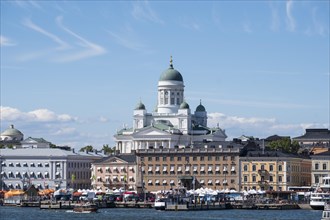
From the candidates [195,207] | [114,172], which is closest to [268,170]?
[114,172]

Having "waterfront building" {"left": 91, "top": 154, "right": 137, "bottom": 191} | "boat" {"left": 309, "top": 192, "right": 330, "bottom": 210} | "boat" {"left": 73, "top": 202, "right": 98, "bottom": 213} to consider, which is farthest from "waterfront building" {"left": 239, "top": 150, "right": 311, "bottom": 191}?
"boat" {"left": 73, "top": 202, "right": 98, "bottom": 213}

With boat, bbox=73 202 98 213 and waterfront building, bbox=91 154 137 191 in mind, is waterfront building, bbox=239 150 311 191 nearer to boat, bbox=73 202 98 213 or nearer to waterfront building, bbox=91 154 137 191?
waterfront building, bbox=91 154 137 191

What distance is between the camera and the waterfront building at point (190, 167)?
185875 mm

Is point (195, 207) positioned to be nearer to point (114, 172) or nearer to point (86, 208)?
point (86, 208)

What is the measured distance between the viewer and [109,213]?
138 meters

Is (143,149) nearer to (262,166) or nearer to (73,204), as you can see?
(262,166)

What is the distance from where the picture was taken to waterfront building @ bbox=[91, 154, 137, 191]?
19650cm

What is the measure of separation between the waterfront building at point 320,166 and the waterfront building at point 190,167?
42.2 feet

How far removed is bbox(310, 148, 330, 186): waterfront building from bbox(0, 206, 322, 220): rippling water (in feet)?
136

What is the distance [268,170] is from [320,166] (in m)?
10.3

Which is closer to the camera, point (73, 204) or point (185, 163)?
point (73, 204)

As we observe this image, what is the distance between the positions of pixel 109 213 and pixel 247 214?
1552 cm

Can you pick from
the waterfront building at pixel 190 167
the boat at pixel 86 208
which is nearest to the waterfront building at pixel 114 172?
the waterfront building at pixel 190 167

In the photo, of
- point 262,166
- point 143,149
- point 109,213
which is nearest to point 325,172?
point 262,166
